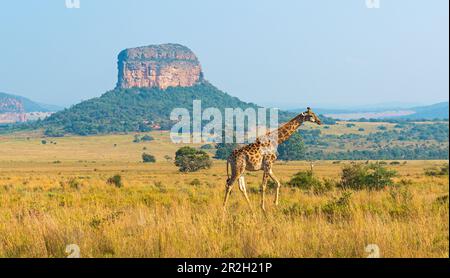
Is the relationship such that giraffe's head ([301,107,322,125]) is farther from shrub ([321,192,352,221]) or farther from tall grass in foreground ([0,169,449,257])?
tall grass in foreground ([0,169,449,257])

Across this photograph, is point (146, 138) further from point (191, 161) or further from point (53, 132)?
point (191, 161)

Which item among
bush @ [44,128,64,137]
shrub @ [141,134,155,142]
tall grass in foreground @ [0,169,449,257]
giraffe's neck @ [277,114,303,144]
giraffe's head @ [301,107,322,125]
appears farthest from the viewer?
bush @ [44,128,64,137]

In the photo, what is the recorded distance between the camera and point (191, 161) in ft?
199

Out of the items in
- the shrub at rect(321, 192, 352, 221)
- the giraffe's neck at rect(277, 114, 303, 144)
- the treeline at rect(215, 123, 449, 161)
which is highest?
the giraffe's neck at rect(277, 114, 303, 144)

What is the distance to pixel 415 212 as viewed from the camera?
1127 cm

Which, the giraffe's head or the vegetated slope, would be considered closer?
the giraffe's head

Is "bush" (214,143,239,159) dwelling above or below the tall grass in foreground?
below

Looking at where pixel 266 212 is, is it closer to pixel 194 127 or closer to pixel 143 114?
pixel 194 127

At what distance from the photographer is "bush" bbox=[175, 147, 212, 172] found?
60.2 metres

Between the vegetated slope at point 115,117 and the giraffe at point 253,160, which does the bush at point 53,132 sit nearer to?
the vegetated slope at point 115,117

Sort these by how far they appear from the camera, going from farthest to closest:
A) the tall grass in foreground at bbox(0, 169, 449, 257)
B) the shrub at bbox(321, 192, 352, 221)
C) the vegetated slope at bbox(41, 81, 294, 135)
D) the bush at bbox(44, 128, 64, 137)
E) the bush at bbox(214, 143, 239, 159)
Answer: the vegetated slope at bbox(41, 81, 294, 135) < the bush at bbox(44, 128, 64, 137) < the bush at bbox(214, 143, 239, 159) < the shrub at bbox(321, 192, 352, 221) < the tall grass in foreground at bbox(0, 169, 449, 257)

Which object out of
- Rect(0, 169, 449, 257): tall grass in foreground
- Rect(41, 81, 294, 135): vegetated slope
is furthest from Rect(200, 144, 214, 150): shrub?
Rect(0, 169, 449, 257): tall grass in foreground
